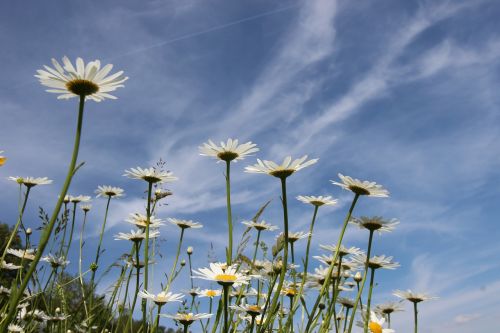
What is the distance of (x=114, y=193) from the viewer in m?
4.47

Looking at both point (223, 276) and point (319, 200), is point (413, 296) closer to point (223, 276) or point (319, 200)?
point (319, 200)

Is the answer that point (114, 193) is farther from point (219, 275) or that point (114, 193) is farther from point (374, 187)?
point (374, 187)

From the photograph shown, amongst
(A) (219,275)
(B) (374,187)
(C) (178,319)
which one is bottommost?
(C) (178,319)

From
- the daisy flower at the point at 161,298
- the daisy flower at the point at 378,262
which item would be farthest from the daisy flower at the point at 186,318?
the daisy flower at the point at 378,262

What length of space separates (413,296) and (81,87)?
123 inches

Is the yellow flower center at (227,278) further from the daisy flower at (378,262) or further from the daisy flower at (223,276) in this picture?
the daisy flower at (378,262)

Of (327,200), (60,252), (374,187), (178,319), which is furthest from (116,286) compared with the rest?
(374,187)

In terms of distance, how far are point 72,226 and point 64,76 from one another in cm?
268

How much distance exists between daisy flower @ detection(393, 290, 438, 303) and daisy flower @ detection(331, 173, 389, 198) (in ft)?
4.07

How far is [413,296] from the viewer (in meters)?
3.73

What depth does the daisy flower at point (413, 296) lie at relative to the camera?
146 inches

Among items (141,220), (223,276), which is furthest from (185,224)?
(223,276)

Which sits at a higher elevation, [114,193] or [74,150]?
[114,193]

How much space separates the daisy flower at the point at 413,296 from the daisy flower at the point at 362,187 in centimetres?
124
